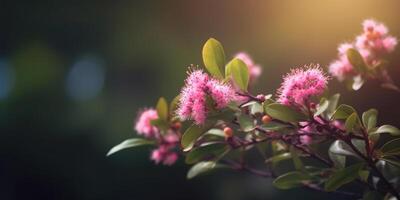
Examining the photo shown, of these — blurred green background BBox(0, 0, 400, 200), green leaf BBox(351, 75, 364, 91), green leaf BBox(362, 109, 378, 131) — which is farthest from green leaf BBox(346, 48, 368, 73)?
blurred green background BBox(0, 0, 400, 200)

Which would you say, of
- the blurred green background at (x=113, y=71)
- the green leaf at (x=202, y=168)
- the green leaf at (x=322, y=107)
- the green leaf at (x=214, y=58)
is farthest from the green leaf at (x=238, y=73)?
the blurred green background at (x=113, y=71)

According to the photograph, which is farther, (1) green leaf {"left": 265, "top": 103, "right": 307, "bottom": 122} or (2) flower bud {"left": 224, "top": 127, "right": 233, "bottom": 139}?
(2) flower bud {"left": 224, "top": 127, "right": 233, "bottom": 139}

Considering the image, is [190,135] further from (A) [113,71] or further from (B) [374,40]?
(A) [113,71]

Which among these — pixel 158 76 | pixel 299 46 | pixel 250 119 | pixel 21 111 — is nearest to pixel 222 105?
pixel 250 119

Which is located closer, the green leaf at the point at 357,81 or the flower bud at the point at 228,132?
the flower bud at the point at 228,132

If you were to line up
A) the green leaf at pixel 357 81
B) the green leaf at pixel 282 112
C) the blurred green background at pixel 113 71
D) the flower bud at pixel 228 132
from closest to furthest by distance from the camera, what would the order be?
the green leaf at pixel 282 112, the flower bud at pixel 228 132, the green leaf at pixel 357 81, the blurred green background at pixel 113 71

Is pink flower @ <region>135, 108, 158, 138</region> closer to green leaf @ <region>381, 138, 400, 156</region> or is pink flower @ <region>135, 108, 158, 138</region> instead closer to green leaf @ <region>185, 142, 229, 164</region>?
green leaf @ <region>185, 142, 229, 164</region>

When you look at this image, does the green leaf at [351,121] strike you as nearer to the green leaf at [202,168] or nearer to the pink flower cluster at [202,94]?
the pink flower cluster at [202,94]
